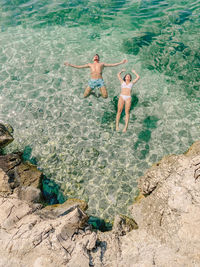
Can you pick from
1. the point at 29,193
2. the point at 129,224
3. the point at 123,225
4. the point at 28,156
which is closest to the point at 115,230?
the point at 123,225

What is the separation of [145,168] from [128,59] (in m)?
7.14

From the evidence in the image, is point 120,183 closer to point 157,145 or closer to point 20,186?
point 157,145

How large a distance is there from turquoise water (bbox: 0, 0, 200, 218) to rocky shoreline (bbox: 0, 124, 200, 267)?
1.37 m

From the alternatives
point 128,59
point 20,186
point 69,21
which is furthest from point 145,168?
point 69,21

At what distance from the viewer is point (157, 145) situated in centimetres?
834

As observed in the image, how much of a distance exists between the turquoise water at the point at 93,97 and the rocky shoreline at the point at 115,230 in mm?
1371

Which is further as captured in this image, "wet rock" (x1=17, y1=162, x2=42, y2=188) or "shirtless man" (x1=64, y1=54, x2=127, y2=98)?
"shirtless man" (x1=64, y1=54, x2=127, y2=98)

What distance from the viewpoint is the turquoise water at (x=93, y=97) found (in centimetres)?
775

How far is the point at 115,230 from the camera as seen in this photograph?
5.35 m

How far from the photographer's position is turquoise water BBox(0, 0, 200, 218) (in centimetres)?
775

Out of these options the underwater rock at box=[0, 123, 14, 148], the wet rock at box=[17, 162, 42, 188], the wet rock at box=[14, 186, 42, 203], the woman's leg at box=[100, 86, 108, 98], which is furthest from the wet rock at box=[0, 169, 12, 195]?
the woman's leg at box=[100, 86, 108, 98]

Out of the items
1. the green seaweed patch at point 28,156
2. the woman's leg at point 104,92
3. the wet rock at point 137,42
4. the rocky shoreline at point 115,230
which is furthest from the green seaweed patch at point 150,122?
the wet rock at point 137,42

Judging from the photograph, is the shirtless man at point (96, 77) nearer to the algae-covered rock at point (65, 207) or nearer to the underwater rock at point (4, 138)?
the underwater rock at point (4, 138)

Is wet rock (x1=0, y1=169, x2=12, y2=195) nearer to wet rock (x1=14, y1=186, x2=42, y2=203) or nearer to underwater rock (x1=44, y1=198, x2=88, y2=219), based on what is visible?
wet rock (x1=14, y1=186, x2=42, y2=203)
